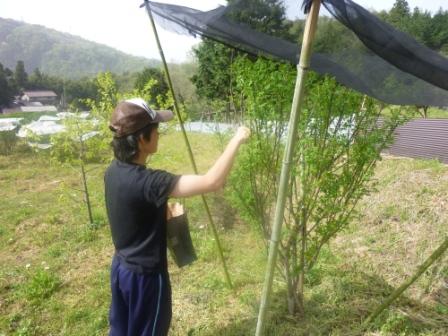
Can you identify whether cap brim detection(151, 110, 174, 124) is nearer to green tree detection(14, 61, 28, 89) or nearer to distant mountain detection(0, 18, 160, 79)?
green tree detection(14, 61, 28, 89)

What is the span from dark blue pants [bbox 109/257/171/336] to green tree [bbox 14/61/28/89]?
6484cm

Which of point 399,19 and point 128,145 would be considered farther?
→ point 399,19

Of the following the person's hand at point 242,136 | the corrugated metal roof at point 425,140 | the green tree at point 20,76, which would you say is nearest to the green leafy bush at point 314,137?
the person's hand at point 242,136

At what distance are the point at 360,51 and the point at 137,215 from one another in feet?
5.03

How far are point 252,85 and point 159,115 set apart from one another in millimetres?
870

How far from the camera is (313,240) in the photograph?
112 inches

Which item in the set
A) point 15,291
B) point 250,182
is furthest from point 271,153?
point 15,291

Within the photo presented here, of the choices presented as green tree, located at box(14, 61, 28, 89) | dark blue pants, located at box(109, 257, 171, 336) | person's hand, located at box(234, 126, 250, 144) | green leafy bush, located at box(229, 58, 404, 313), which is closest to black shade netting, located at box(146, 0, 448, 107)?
green leafy bush, located at box(229, 58, 404, 313)

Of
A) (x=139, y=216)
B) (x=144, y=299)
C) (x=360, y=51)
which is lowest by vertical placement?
(x=144, y=299)

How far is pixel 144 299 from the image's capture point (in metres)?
2.01

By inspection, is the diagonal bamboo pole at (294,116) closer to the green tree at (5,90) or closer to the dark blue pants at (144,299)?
the dark blue pants at (144,299)

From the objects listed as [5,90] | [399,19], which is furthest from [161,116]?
[5,90]

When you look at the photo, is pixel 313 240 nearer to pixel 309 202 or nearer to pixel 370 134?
pixel 309 202

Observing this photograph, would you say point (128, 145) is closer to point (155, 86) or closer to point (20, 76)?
point (155, 86)
